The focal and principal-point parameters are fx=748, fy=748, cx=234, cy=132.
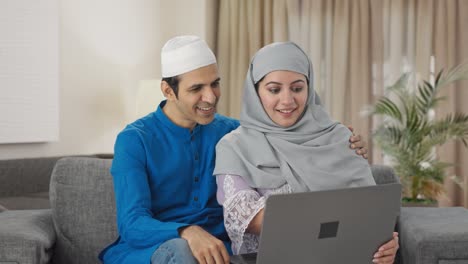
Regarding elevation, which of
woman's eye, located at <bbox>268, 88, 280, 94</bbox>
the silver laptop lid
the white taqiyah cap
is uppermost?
the white taqiyah cap

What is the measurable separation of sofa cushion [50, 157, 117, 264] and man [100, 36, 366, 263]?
7.5 inches

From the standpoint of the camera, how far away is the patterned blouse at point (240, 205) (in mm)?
2150

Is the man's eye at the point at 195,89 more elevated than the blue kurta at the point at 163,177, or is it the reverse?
the man's eye at the point at 195,89

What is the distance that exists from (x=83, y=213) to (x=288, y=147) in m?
0.78

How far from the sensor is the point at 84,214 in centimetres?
260

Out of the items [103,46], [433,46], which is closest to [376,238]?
[103,46]

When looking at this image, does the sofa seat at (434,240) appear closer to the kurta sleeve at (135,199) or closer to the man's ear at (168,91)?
the kurta sleeve at (135,199)

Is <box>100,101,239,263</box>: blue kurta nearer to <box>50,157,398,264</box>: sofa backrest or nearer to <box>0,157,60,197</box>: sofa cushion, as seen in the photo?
<box>50,157,398,264</box>: sofa backrest

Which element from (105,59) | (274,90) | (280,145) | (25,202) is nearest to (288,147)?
(280,145)

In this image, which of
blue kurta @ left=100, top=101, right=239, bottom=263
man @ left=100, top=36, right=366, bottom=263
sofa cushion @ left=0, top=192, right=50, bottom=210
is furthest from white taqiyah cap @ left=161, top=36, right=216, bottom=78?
sofa cushion @ left=0, top=192, right=50, bottom=210

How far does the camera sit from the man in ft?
7.32

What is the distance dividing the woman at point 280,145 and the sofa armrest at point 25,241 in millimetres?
583

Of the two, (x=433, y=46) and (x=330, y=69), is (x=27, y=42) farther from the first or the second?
(x=433, y=46)

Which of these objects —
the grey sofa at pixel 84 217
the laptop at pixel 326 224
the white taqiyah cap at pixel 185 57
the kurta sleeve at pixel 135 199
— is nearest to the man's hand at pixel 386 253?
the laptop at pixel 326 224
